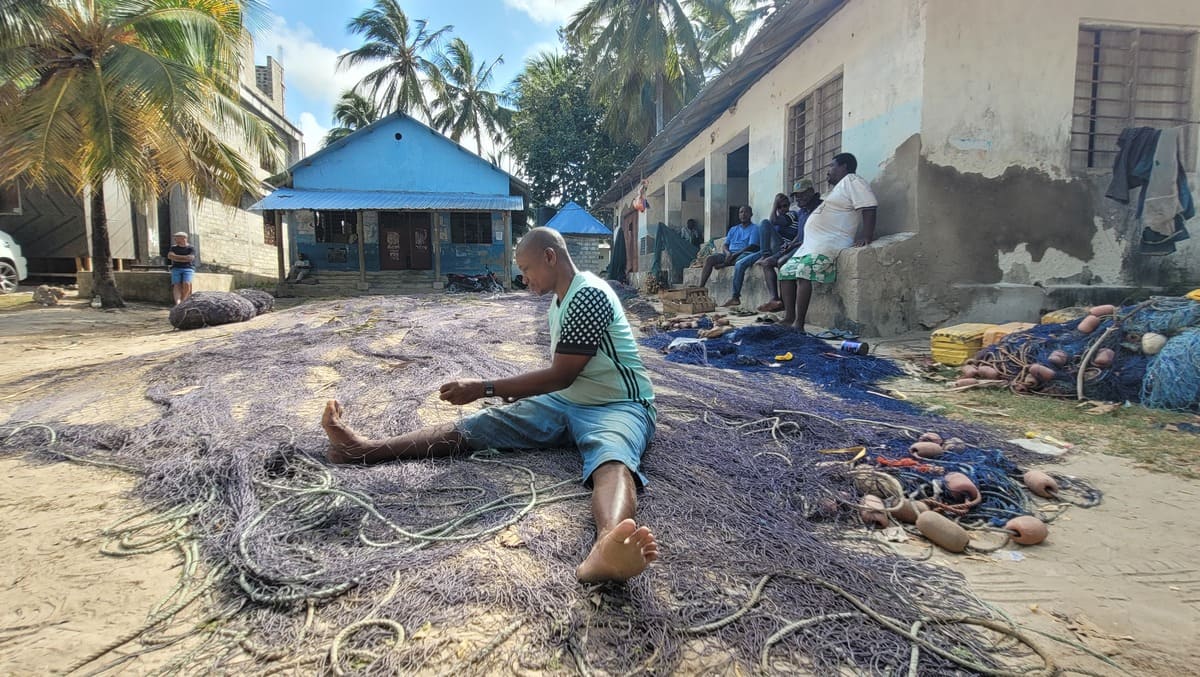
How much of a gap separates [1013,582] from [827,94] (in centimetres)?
779

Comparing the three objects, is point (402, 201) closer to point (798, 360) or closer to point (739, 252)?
point (739, 252)

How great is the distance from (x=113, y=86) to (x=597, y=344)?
1071 cm

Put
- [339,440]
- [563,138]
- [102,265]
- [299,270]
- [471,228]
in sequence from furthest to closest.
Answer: [563,138]
[471,228]
[299,270]
[102,265]
[339,440]

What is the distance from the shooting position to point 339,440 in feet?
7.97

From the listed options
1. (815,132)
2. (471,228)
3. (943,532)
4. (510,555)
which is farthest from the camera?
(471,228)

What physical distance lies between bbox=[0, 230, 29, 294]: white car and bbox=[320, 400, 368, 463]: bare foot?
50.9 feet

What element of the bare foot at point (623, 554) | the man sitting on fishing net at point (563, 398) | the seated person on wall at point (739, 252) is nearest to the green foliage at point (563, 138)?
the seated person on wall at point (739, 252)

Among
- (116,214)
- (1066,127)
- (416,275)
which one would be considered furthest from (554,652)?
(116,214)

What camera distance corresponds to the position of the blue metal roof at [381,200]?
16.1 meters

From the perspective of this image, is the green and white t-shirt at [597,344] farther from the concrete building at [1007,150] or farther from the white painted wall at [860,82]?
the white painted wall at [860,82]

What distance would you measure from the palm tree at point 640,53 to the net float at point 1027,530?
57.9ft

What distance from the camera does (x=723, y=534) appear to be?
1.90m

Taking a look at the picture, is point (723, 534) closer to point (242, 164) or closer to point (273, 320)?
point (273, 320)

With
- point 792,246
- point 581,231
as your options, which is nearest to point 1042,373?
point 792,246
